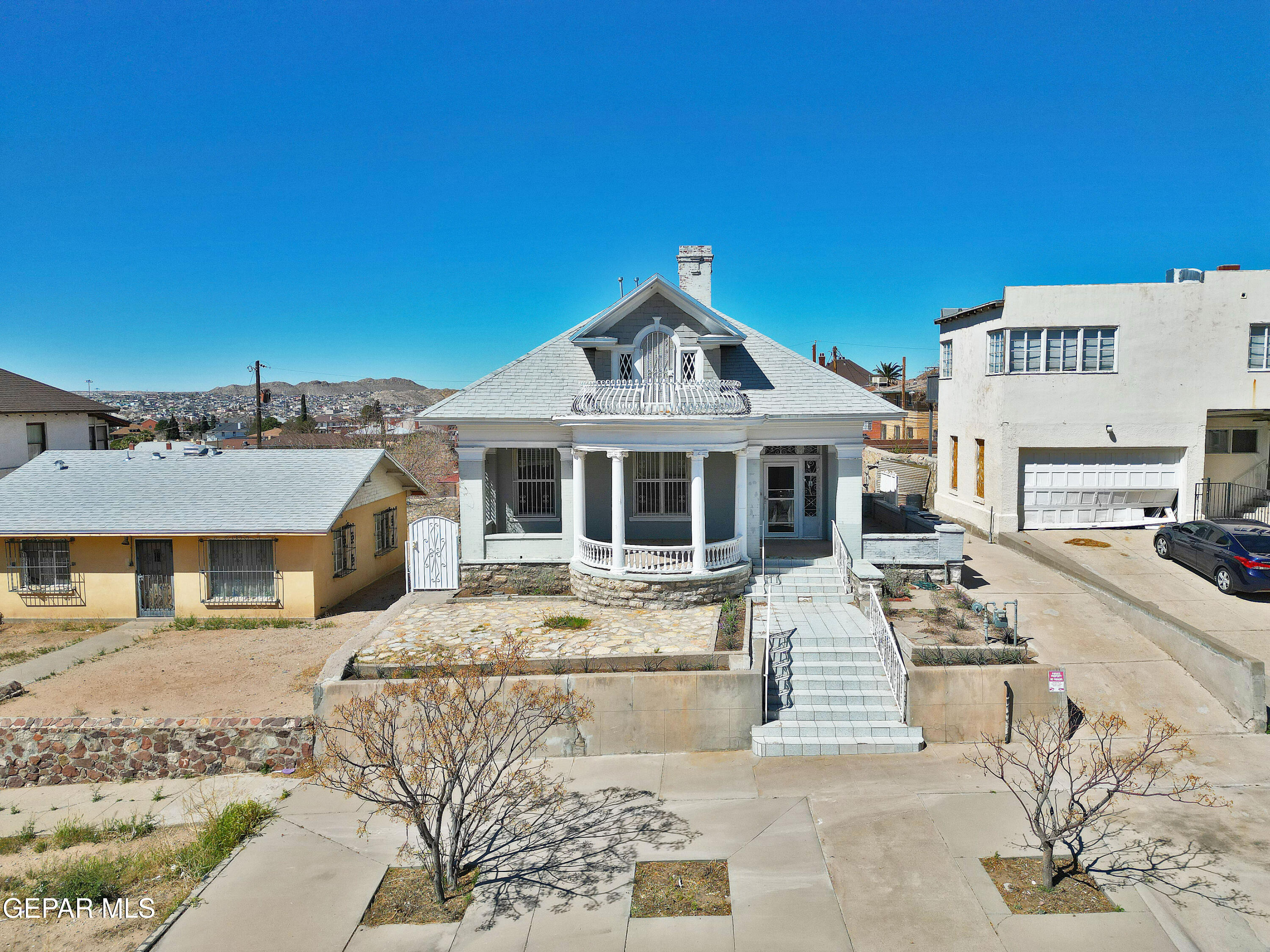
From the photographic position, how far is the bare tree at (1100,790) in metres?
7.79

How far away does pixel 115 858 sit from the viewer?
907cm

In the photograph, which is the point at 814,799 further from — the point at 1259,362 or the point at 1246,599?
the point at 1259,362

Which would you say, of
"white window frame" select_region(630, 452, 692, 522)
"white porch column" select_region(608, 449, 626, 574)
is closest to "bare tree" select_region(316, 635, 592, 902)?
"white porch column" select_region(608, 449, 626, 574)

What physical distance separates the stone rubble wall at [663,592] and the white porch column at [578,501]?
101 centimetres

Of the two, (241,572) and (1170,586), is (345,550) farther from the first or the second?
(1170,586)

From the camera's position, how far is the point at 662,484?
18453mm

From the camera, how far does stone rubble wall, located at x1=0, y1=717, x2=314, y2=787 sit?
447 inches

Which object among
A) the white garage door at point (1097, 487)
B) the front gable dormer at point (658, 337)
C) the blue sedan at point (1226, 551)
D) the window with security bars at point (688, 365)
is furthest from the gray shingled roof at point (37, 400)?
the blue sedan at point (1226, 551)

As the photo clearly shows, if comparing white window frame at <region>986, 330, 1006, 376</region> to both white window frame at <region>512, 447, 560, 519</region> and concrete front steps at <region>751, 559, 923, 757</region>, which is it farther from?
white window frame at <region>512, 447, 560, 519</region>

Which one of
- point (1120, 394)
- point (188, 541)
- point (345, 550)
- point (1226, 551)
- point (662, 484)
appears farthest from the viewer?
point (1120, 394)

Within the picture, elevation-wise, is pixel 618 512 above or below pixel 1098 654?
above

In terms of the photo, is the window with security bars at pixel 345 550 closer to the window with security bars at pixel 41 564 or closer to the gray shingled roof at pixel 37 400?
the window with security bars at pixel 41 564

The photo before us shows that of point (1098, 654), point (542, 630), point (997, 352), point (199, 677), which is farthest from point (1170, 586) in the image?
point (199, 677)

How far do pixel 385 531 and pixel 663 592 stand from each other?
35.4ft
